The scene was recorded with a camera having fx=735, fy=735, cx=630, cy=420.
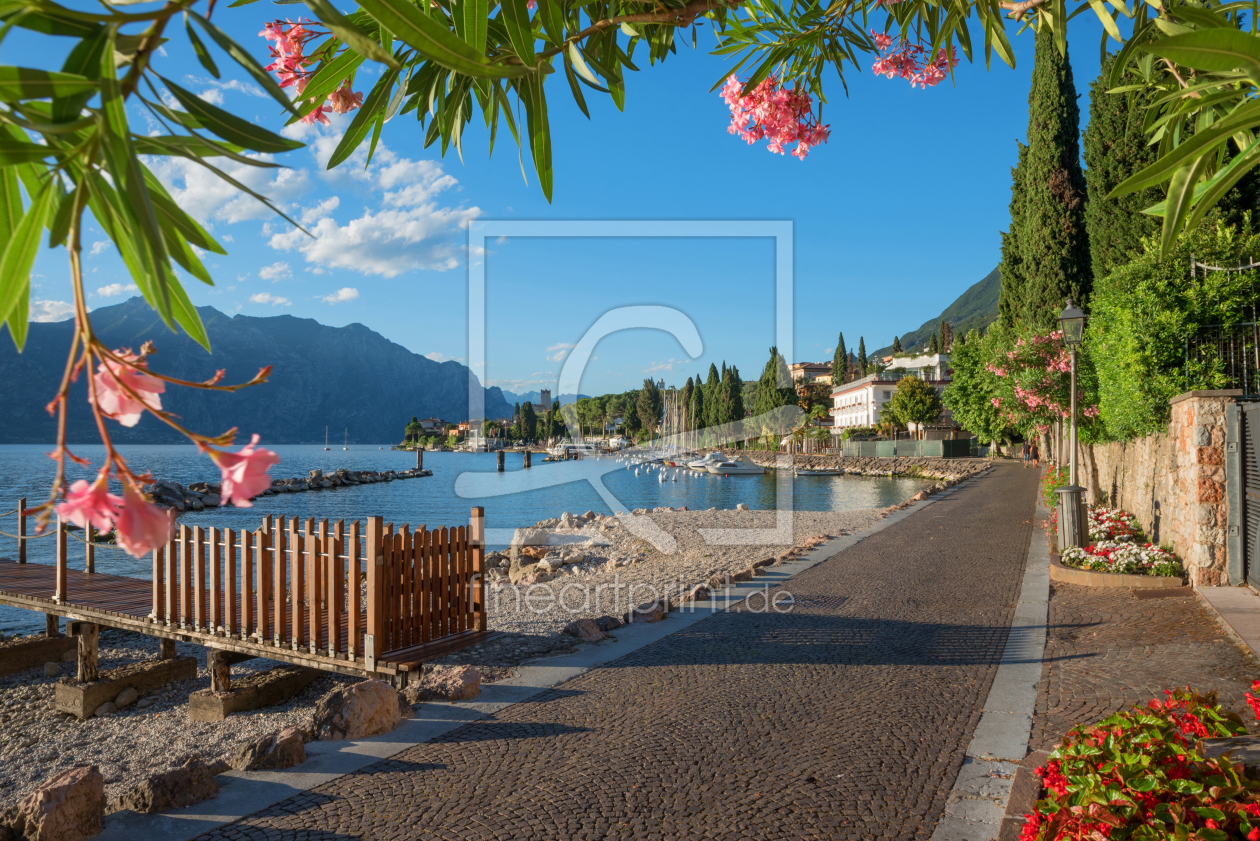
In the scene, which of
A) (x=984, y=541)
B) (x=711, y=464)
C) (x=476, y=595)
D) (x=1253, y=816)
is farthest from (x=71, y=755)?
(x=711, y=464)

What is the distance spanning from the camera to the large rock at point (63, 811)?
10.8ft

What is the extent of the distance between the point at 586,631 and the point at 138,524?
20.8ft

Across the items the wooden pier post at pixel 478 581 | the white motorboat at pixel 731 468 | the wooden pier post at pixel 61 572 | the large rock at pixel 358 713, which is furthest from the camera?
the white motorboat at pixel 731 468

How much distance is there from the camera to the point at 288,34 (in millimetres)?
2549

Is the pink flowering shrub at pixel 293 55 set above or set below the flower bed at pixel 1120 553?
above

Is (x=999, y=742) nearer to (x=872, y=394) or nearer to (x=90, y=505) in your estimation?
(x=90, y=505)

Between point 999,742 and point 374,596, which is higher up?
point 374,596

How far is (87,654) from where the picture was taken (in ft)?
23.1

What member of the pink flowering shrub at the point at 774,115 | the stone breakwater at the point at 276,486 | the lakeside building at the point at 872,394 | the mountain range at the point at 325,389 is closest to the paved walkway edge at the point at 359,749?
the pink flowering shrub at the point at 774,115

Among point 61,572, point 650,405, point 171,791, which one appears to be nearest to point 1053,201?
point 61,572

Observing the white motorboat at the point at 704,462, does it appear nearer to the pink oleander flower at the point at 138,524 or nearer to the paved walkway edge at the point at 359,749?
the paved walkway edge at the point at 359,749

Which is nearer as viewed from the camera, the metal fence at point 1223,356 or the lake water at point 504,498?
the metal fence at point 1223,356

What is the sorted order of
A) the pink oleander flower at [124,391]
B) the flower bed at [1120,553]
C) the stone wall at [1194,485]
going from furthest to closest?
the flower bed at [1120,553]
the stone wall at [1194,485]
the pink oleander flower at [124,391]

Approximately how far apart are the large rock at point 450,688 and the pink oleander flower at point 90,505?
15.5 ft
